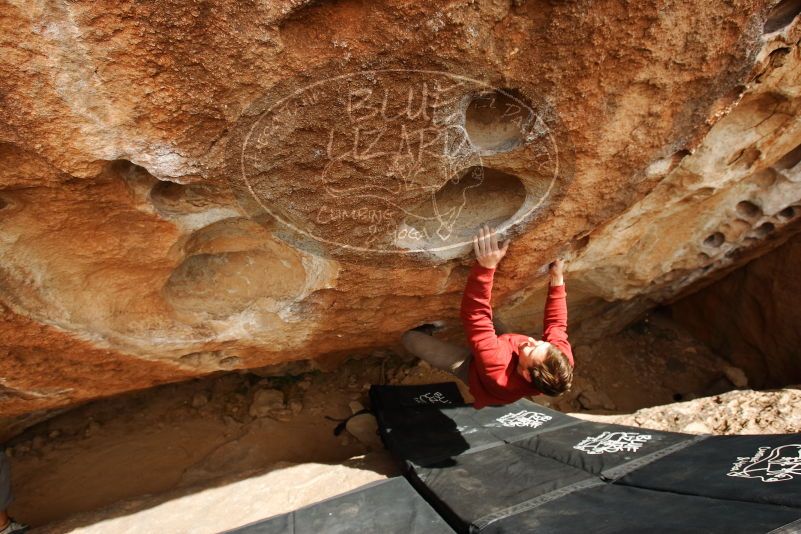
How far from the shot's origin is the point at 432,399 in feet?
9.68

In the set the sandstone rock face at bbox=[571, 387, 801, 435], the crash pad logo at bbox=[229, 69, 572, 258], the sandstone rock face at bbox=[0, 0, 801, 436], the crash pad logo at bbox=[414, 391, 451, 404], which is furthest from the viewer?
the crash pad logo at bbox=[414, 391, 451, 404]

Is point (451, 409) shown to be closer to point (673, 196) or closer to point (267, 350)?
point (267, 350)

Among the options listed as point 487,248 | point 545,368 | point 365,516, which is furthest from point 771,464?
point 365,516

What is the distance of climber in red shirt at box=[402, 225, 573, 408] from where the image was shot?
1.92 metres

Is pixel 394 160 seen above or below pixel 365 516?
above

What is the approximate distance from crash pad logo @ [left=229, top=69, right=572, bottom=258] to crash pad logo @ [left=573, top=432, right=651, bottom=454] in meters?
1.17

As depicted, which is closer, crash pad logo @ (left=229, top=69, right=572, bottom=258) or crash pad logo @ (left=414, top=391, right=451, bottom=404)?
crash pad logo @ (left=229, top=69, right=572, bottom=258)

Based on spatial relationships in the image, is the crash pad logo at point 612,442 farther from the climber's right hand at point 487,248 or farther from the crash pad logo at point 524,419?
the climber's right hand at point 487,248

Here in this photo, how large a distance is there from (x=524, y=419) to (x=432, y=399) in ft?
1.87

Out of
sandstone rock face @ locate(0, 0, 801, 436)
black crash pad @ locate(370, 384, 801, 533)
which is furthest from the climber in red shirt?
black crash pad @ locate(370, 384, 801, 533)

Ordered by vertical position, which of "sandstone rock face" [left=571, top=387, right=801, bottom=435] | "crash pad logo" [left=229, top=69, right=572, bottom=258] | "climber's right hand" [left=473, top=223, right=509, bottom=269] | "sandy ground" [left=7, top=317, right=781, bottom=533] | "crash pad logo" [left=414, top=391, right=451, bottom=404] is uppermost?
"crash pad logo" [left=229, top=69, right=572, bottom=258]

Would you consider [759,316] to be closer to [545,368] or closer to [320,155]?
[545,368]

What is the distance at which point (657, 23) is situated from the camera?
152cm

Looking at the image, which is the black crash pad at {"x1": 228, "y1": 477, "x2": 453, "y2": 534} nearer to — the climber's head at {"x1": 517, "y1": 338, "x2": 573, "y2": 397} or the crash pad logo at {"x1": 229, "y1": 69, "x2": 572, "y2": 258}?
the climber's head at {"x1": 517, "y1": 338, "x2": 573, "y2": 397}
